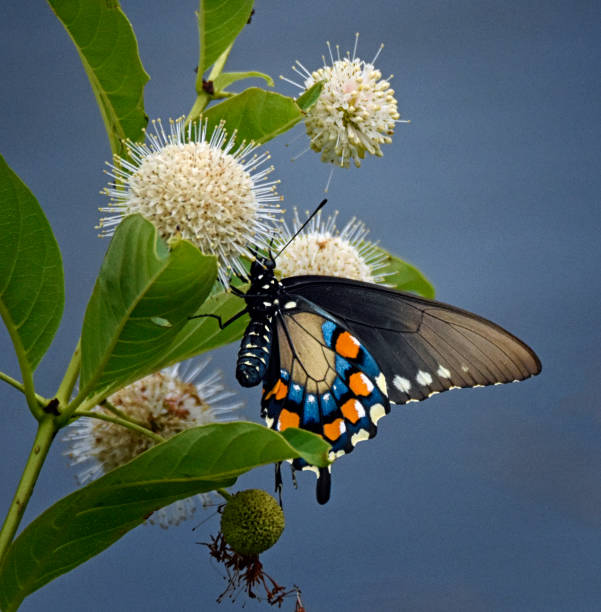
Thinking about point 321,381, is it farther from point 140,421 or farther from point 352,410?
point 140,421

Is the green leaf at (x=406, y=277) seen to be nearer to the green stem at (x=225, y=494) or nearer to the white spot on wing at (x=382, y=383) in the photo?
the white spot on wing at (x=382, y=383)

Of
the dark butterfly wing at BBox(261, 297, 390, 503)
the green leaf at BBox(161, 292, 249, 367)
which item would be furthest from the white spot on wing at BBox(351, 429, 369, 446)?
the green leaf at BBox(161, 292, 249, 367)

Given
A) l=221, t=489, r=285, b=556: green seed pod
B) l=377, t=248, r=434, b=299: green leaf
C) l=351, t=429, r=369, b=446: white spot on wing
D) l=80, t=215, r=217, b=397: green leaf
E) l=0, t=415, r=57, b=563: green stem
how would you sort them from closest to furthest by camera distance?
1. l=80, t=215, r=217, b=397: green leaf
2. l=0, t=415, r=57, b=563: green stem
3. l=221, t=489, r=285, b=556: green seed pod
4. l=351, t=429, r=369, b=446: white spot on wing
5. l=377, t=248, r=434, b=299: green leaf

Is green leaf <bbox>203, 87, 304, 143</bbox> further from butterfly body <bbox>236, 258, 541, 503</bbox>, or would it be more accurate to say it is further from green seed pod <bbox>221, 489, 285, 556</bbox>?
green seed pod <bbox>221, 489, 285, 556</bbox>

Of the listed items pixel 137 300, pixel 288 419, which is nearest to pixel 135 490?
pixel 137 300

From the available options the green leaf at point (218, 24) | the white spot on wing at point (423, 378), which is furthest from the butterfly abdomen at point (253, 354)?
the green leaf at point (218, 24)

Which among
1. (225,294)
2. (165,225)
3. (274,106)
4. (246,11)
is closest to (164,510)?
(225,294)
